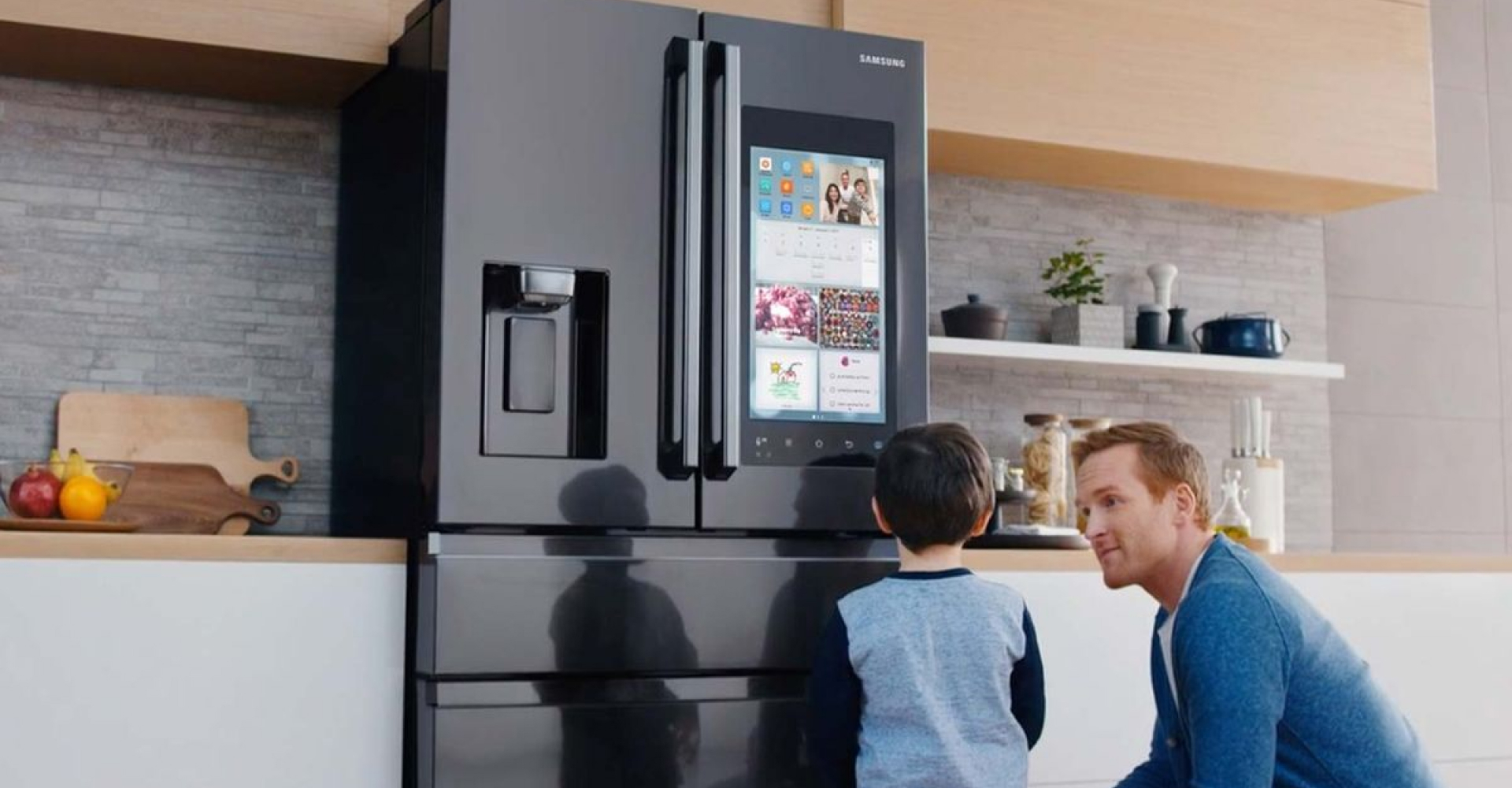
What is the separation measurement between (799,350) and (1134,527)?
0.92 m

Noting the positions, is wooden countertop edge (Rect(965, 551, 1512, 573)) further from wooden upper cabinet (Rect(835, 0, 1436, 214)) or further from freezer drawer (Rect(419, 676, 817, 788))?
wooden upper cabinet (Rect(835, 0, 1436, 214))

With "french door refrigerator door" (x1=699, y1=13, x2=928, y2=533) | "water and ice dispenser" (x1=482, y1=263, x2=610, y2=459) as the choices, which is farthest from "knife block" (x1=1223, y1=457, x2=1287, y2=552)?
"water and ice dispenser" (x1=482, y1=263, x2=610, y2=459)

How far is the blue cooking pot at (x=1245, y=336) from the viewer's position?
13.7 ft

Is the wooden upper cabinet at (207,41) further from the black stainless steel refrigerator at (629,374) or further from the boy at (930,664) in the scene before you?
the boy at (930,664)

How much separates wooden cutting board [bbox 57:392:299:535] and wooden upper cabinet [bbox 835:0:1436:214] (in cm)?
135

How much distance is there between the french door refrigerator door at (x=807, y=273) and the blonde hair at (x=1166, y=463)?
0.83 metres

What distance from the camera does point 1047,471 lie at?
392cm

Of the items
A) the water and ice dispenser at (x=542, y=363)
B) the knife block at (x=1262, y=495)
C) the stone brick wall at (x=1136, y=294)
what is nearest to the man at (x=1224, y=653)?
the water and ice dispenser at (x=542, y=363)

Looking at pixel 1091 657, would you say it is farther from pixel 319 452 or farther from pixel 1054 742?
pixel 319 452

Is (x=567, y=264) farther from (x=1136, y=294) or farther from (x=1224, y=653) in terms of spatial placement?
(x=1136, y=294)

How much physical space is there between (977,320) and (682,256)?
1.15 meters

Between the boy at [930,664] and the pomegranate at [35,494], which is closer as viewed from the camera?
the boy at [930,664]

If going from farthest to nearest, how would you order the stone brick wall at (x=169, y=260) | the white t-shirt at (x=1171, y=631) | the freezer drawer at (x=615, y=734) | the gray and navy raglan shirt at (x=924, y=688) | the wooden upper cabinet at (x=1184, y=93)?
1. the wooden upper cabinet at (x=1184, y=93)
2. the stone brick wall at (x=169, y=260)
3. the freezer drawer at (x=615, y=734)
4. the gray and navy raglan shirt at (x=924, y=688)
5. the white t-shirt at (x=1171, y=631)

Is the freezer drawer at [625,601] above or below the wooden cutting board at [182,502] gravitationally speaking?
below
